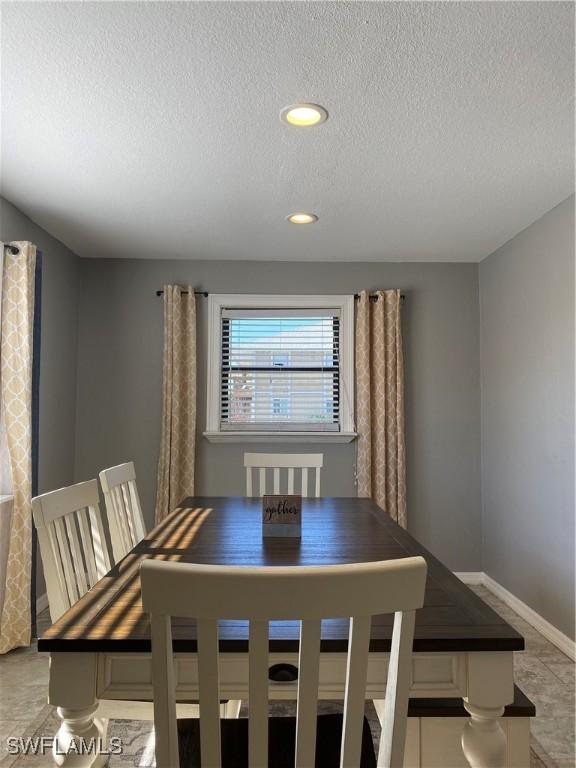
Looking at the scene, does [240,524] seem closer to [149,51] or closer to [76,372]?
[149,51]

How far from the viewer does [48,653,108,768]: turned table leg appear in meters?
1.08

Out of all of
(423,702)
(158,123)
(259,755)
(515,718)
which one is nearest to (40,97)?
(158,123)

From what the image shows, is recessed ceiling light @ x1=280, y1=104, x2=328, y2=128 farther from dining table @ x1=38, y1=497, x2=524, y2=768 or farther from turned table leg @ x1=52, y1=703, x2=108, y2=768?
turned table leg @ x1=52, y1=703, x2=108, y2=768

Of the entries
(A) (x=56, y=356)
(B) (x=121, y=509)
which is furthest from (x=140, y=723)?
(A) (x=56, y=356)

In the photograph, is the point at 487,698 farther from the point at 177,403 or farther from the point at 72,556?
the point at 177,403

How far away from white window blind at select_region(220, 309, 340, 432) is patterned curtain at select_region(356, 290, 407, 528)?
0.25 m

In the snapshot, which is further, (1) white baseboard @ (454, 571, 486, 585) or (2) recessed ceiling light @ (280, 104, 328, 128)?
(1) white baseboard @ (454, 571, 486, 585)

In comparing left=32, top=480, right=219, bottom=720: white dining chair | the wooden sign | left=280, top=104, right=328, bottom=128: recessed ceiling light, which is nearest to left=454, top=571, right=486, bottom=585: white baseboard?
the wooden sign

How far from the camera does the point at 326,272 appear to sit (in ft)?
14.1

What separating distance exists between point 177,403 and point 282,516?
2.24 meters

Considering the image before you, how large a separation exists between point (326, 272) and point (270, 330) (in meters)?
0.64

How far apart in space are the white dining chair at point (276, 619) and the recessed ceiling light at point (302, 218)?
273cm

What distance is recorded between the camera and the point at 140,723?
7.43ft

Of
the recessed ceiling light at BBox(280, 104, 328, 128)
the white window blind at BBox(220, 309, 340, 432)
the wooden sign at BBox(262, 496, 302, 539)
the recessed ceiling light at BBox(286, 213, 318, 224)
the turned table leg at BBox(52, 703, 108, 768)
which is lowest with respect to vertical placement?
the turned table leg at BBox(52, 703, 108, 768)
